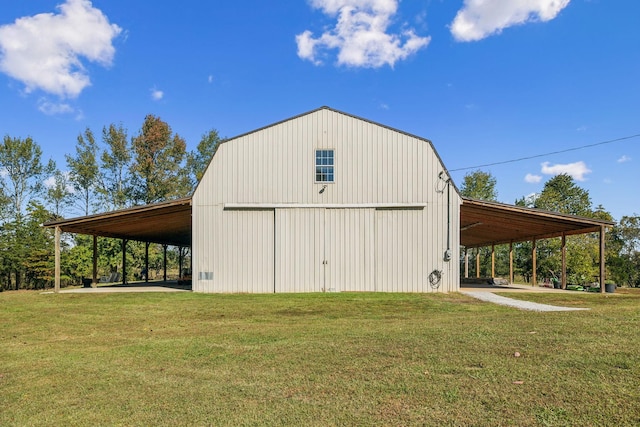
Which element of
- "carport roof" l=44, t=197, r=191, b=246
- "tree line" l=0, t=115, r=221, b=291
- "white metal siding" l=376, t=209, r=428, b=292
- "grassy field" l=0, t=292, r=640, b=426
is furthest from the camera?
"tree line" l=0, t=115, r=221, b=291

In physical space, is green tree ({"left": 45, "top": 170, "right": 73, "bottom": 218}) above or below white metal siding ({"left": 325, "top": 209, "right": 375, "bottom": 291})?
above

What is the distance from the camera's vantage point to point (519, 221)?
54.2 ft

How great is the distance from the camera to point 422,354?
504 centimetres

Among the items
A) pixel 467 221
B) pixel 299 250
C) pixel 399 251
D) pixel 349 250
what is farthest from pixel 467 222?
pixel 299 250

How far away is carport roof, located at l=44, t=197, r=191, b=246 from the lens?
1496 centimetres

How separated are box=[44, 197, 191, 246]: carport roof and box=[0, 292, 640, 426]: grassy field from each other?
6.96m

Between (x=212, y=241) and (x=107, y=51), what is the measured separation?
17912 mm

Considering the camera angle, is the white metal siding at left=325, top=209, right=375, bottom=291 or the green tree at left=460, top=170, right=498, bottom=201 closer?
the white metal siding at left=325, top=209, right=375, bottom=291

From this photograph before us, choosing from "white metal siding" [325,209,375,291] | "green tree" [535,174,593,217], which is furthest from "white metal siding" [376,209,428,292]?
"green tree" [535,174,593,217]

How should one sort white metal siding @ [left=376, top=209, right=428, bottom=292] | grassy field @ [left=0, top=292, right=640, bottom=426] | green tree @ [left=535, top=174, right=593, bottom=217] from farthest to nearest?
1. green tree @ [left=535, top=174, right=593, bottom=217]
2. white metal siding @ [left=376, top=209, right=428, bottom=292]
3. grassy field @ [left=0, top=292, right=640, bottom=426]

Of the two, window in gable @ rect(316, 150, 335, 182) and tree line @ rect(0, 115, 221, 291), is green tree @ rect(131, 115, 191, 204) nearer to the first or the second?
tree line @ rect(0, 115, 221, 291)

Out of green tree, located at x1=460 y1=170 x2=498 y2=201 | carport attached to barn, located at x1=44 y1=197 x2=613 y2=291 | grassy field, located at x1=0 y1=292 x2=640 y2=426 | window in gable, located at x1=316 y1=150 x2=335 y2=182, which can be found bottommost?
grassy field, located at x1=0 y1=292 x2=640 y2=426

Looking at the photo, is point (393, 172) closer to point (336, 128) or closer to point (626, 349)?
point (336, 128)

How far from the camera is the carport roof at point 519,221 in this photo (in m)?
14.5
